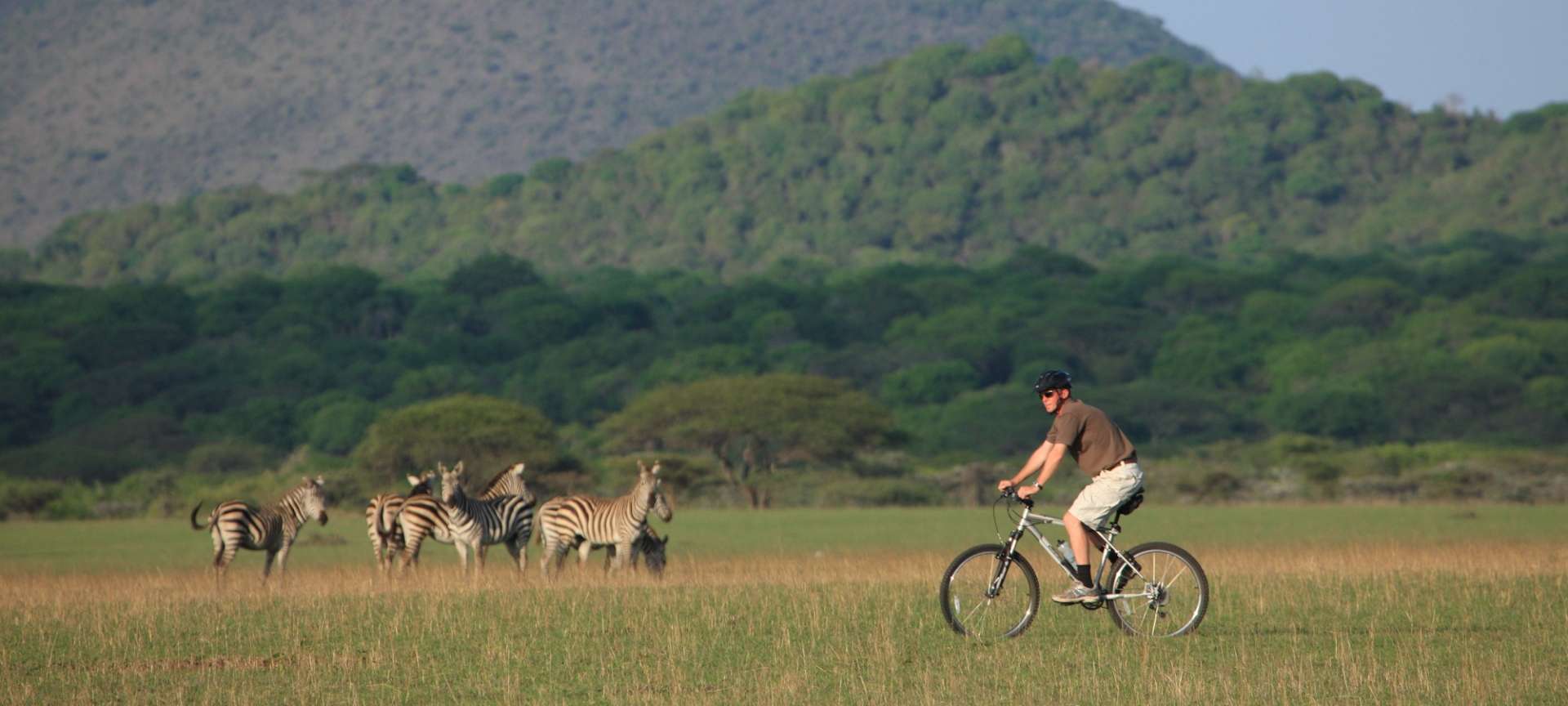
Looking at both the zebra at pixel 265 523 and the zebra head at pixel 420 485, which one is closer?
the zebra at pixel 265 523

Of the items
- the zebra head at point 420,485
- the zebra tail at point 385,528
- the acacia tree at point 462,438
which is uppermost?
the acacia tree at point 462,438

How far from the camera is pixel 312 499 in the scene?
17.3m

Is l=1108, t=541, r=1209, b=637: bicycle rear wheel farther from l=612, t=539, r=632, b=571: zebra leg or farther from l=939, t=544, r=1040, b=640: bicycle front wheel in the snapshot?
l=612, t=539, r=632, b=571: zebra leg

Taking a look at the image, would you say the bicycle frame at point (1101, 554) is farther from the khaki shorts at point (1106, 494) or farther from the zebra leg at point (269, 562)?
the zebra leg at point (269, 562)

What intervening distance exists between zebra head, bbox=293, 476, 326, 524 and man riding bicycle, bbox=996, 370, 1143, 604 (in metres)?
8.97

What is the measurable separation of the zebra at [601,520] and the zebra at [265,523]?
2.00 m

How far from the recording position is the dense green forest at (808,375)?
156ft

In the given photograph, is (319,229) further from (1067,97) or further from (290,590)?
(290,590)

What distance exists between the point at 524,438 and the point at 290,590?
28.3 m

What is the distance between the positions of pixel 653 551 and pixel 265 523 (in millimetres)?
3370

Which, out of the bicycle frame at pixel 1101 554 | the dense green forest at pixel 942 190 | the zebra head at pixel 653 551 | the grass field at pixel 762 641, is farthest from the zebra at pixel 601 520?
the dense green forest at pixel 942 190

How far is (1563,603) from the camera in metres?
11.8

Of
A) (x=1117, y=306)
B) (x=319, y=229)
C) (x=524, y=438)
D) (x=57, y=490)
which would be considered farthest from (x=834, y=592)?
(x=319, y=229)

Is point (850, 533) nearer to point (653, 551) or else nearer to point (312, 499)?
point (653, 551)
